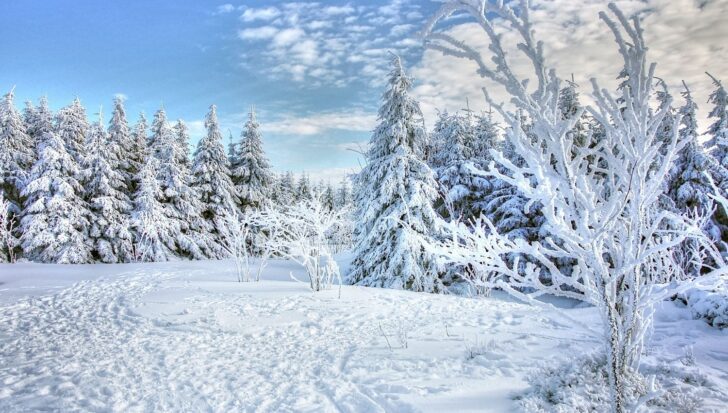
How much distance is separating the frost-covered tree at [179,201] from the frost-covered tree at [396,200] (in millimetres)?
12559

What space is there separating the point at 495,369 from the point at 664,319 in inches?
190

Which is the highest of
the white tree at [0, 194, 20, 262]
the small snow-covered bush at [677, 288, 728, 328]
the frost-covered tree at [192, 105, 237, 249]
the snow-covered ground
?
the frost-covered tree at [192, 105, 237, 249]

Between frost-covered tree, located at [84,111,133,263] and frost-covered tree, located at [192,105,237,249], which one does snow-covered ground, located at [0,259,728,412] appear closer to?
frost-covered tree, located at [84,111,133,263]

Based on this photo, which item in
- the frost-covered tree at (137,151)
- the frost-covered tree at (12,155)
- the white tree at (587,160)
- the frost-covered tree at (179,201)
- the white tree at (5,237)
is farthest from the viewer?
the frost-covered tree at (137,151)

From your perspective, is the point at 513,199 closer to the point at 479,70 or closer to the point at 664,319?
the point at 664,319

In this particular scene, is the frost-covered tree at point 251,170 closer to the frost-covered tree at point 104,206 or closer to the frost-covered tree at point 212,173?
the frost-covered tree at point 212,173

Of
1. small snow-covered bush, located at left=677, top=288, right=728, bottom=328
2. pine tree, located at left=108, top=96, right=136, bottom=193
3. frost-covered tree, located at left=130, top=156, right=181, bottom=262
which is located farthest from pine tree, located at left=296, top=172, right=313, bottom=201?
small snow-covered bush, located at left=677, top=288, right=728, bottom=328

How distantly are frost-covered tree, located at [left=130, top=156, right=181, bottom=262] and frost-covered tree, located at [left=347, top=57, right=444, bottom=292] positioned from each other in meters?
12.6

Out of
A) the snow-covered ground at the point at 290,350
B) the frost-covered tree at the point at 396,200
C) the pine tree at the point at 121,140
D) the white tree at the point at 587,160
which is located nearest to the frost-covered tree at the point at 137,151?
the pine tree at the point at 121,140

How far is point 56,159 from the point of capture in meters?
19.5

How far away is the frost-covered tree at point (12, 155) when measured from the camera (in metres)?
21.0

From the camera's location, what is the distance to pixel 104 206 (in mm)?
20250

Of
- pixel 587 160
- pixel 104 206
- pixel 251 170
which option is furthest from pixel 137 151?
pixel 587 160

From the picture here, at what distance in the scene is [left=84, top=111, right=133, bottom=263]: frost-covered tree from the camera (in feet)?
66.5
